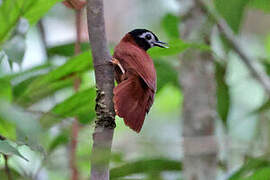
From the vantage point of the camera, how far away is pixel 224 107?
2467 mm

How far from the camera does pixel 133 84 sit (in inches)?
51.3

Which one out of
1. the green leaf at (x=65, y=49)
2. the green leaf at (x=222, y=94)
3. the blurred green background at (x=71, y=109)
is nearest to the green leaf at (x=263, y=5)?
the blurred green background at (x=71, y=109)

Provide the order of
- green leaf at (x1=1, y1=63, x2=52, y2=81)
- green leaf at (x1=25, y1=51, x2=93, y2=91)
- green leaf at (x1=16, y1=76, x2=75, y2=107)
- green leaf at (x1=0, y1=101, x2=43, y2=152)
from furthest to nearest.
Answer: green leaf at (x1=1, y1=63, x2=52, y2=81) < green leaf at (x1=16, y1=76, x2=75, y2=107) < green leaf at (x1=25, y1=51, x2=93, y2=91) < green leaf at (x1=0, y1=101, x2=43, y2=152)

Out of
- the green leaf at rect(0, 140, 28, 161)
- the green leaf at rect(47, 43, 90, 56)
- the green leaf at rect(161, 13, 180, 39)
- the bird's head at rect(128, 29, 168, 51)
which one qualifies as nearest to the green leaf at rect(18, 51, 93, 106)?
the bird's head at rect(128, 29, 168, 51)

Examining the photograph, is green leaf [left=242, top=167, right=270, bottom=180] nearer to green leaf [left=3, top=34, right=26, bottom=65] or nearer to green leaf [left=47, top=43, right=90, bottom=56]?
green leaf [left=3, top=34, right=26, bottom=65]

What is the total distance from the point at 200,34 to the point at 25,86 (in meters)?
0.72

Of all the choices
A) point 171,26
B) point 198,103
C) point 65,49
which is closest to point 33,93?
point 65,49

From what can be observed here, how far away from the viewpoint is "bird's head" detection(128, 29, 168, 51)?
162 centimetres

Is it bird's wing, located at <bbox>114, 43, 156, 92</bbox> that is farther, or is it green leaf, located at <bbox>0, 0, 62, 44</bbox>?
green leaf, located at <bbox>0, 0, 62, 44</bbox>

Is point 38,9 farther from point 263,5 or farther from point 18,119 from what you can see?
point 263,5

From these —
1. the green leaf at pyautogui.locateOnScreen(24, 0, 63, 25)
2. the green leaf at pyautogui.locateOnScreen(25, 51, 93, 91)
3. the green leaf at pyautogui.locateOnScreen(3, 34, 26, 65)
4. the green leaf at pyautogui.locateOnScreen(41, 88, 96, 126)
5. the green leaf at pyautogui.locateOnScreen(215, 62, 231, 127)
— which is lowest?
the green leaf at pyautogui.locateOnScreen(215, 62, 231, 127)

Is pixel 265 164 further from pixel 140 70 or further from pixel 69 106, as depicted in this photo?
pixel 140 70


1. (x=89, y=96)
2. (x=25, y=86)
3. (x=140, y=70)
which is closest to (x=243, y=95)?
(x=25, y=86)

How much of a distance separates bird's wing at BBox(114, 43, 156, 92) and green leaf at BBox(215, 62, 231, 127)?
3.58 feet
